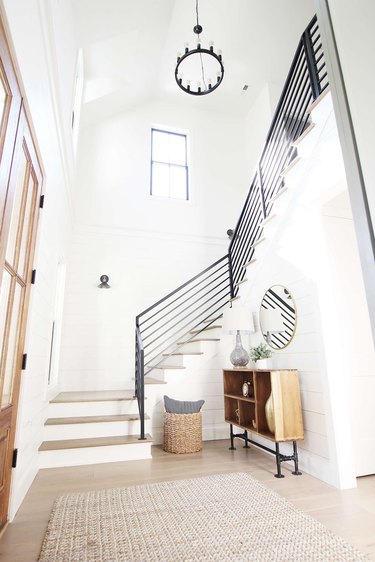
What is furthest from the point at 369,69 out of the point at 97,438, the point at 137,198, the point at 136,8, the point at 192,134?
→ the point at 192,134

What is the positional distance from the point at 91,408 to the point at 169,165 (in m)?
4.62

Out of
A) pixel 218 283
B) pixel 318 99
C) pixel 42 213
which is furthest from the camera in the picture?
pixel 218 283

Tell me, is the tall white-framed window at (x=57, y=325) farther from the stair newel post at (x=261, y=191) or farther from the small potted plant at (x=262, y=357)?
the stair newel post at (x=261, y=191)

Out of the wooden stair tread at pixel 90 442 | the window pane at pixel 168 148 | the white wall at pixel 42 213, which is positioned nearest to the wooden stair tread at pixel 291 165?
the white wall at pixel 42 213

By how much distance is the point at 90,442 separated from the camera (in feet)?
10.7

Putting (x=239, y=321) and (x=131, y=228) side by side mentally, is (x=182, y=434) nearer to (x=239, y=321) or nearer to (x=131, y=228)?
(x=239, y=321)

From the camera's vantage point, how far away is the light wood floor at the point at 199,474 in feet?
6.16

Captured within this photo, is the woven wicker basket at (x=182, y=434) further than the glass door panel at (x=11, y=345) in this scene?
Yes

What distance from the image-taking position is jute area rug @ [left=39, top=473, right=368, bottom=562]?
1680mm

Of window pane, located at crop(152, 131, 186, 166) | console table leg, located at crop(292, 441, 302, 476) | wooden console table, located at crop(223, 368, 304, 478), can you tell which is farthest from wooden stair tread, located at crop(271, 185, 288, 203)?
window pane, located at crop(152, 131, 186, 166)

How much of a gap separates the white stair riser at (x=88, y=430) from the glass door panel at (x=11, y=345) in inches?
60.6

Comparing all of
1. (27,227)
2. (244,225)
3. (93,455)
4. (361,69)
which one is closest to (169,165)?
(244,225)

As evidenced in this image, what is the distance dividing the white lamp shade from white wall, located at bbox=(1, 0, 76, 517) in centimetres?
194

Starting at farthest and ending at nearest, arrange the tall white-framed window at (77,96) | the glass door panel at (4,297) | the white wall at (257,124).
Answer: the white wall at (257,124)
the tall white-framed window at (77,96)
the glass door panel at (4,297)
